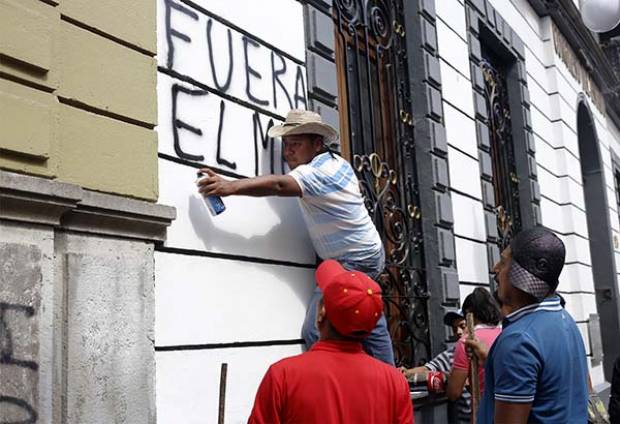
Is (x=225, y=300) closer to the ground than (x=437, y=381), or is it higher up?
higher up

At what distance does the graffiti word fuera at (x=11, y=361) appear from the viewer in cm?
289

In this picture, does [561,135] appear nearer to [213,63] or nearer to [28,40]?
[213,63]

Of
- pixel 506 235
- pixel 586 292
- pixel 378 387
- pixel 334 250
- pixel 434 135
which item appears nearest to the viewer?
pixel 378 387

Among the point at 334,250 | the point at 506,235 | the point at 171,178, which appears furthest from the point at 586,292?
the point at 171,178

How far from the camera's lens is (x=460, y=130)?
790cm

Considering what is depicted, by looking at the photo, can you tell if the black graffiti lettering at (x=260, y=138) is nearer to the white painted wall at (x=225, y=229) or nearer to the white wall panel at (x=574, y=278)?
the white painted wall at (x=225, y=229)

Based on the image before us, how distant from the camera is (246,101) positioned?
15.3 feet

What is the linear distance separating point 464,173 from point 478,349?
12.8 feet

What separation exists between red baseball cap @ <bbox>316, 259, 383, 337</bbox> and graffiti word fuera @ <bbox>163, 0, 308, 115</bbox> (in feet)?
5.84

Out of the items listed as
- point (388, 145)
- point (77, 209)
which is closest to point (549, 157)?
point (388, 145)

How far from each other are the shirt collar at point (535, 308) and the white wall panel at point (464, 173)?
4.38 metres

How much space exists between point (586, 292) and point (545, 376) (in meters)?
9.06

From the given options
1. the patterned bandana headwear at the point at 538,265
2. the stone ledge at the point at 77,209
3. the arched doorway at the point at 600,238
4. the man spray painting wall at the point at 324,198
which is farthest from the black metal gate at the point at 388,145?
the arched doorway at the point at 600,238

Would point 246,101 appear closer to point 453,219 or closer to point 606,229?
point 453,219
